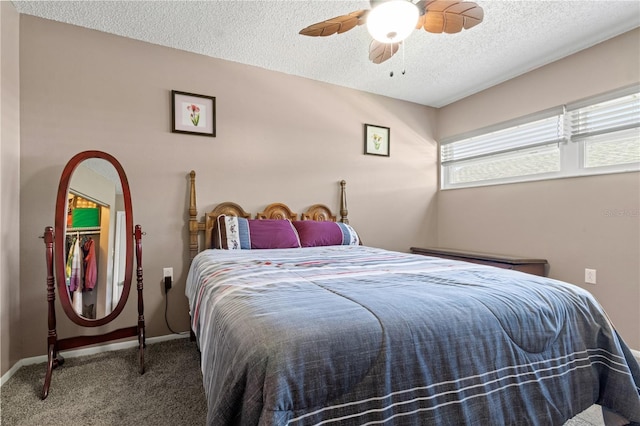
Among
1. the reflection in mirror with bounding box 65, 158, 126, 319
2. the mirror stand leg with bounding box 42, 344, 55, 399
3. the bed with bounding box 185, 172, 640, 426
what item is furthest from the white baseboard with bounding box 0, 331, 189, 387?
the bed with bounding box 185, 172, 640, 426

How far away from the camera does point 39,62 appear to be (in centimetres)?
209

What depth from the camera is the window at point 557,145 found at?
2.29 m

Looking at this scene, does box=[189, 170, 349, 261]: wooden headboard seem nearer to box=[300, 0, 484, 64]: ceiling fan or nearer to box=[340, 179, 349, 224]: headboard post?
box=[340, 179, 349, 224]: headboard post

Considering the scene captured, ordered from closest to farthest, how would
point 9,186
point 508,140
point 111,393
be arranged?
1. point 111,393
2. point 9,186
3. point 508,140

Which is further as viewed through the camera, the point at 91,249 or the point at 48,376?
the point at 91,249

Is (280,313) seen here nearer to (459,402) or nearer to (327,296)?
(327,296)

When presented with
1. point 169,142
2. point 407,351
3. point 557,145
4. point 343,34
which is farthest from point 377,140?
point 407,351

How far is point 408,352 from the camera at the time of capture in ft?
2.62

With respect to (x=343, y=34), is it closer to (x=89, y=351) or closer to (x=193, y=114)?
(x=193, y=114)

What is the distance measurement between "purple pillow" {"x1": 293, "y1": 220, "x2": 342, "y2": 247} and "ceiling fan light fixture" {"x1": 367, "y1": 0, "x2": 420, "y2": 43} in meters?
1.59

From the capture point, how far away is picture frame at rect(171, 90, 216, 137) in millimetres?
2463

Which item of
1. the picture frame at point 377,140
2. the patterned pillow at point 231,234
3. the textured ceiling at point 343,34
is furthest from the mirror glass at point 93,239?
the picture frame at point 377,140

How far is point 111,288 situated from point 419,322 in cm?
208

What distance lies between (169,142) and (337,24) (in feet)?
5.37
